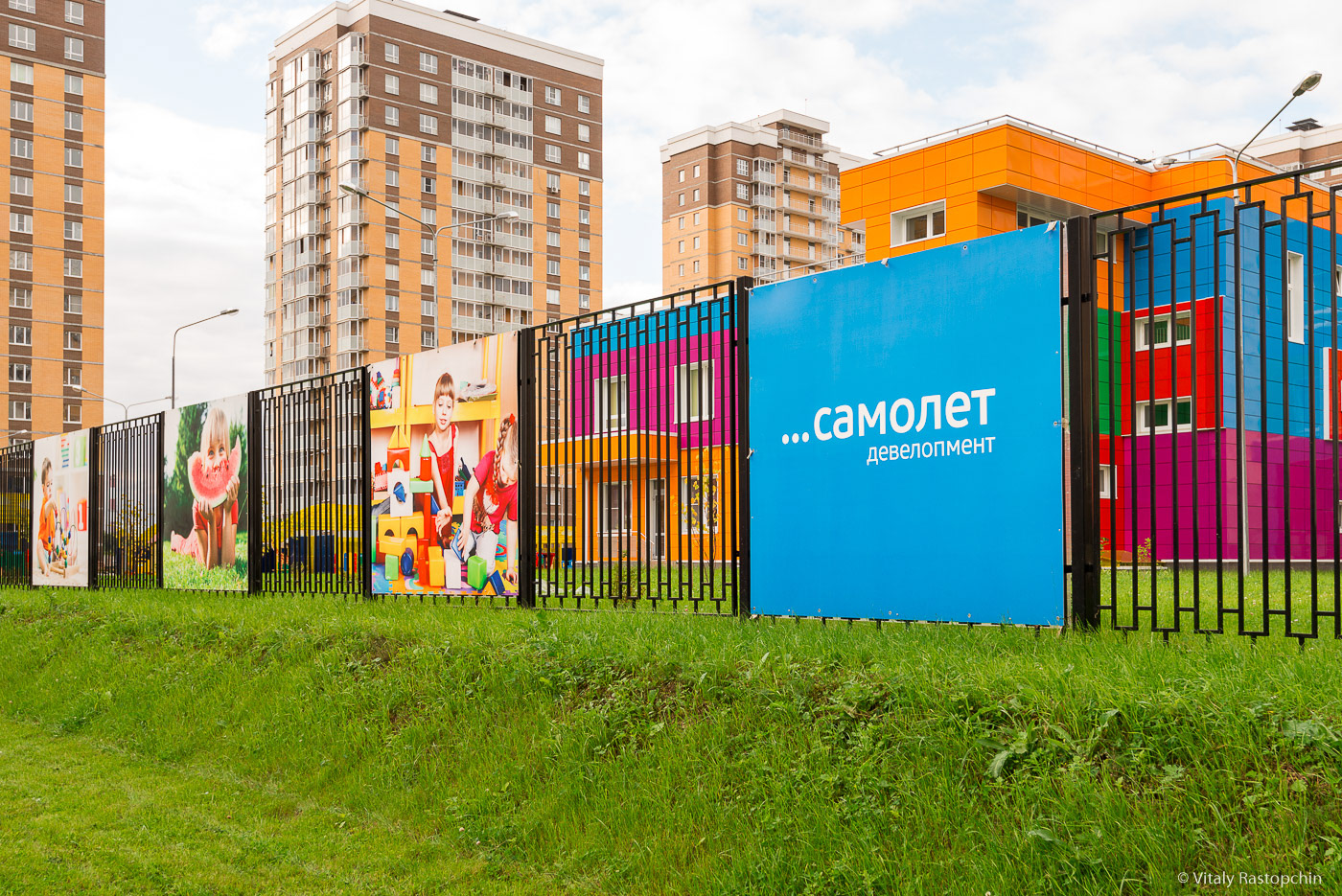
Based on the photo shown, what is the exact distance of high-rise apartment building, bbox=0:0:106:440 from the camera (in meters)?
81.4

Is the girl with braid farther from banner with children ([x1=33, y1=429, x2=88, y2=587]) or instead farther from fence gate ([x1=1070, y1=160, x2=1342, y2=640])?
banner with children ([x1=33, y1=429, x2=88, y2=587])

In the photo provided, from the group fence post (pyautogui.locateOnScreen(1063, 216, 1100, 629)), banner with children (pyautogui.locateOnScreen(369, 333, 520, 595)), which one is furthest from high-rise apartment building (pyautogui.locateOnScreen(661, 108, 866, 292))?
fence post (pyautogui.locateOnScreen(1063, 216, 1100, 629))

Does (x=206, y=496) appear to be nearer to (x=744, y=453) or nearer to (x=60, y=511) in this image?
(x=60, y=511)

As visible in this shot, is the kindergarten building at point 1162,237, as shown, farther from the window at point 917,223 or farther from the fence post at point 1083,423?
the fence post at point 1083,423

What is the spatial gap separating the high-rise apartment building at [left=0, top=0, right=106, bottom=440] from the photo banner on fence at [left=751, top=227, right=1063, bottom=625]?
8368cm

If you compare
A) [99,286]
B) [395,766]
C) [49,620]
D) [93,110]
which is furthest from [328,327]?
[395,766]

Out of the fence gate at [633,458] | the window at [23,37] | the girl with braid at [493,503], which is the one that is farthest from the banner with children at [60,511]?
the window at [23,37]

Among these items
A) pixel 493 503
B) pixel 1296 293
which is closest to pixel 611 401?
pixel 493 503

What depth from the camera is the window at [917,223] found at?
35.1 m

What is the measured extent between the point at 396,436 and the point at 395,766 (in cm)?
580

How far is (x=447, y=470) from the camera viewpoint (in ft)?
39.2

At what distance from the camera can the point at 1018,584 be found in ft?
22.9

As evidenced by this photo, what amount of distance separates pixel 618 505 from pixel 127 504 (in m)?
12.3

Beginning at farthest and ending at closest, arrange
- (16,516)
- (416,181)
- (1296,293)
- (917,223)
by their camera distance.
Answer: (416,181) → (917,223) → (16,516) → (1296,293)
